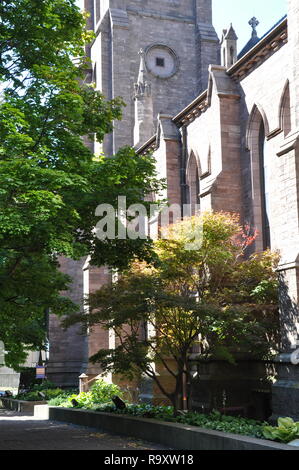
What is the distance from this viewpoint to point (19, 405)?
32.5 meters

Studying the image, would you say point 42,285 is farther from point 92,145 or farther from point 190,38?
point 190,38

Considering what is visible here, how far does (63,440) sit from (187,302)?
4664 mm

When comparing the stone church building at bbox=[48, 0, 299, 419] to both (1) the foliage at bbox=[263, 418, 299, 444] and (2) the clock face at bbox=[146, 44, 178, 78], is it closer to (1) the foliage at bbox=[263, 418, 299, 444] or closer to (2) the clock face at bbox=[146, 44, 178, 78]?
(2) the clock face at bbox=[146, 44, 178, 78]

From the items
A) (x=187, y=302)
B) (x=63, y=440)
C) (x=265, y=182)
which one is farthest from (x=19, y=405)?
(x=187, y=302)

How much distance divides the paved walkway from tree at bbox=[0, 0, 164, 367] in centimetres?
302

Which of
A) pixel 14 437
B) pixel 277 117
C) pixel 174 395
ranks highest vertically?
pixel 277 117

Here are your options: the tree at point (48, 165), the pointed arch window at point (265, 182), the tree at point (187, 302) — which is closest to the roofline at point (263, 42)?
the pointed arch window at point (265, 182)

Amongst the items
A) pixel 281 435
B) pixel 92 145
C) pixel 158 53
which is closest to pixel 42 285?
pixel 281 435

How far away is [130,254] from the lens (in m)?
16.0

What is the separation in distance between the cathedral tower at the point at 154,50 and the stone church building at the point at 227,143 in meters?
0.09

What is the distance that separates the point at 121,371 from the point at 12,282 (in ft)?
13.1

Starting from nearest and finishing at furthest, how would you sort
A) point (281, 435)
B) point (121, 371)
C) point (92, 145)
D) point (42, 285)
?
point (281, 435), point (42, 285), point (121, 371), point (92, 145)

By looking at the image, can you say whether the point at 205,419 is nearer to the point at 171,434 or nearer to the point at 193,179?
the point at 171,434

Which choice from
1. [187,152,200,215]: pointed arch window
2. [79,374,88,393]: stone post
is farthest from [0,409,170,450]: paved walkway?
[187,152,200,215]: pointed arch window
